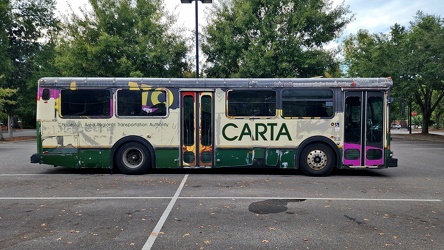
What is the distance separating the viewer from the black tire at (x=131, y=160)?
10.9 m

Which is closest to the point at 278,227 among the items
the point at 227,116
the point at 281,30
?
the point at 227,116

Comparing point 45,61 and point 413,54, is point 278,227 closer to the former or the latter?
point 413,54

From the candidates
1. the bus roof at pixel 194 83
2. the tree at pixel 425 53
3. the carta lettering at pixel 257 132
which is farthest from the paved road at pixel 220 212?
the tree at pixel 425 53

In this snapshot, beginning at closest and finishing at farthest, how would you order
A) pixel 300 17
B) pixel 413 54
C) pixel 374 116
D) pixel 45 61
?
pixel 374 116, pixel 300 17, pixel 413 54, pixel 45 61

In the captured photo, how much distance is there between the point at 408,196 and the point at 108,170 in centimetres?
871

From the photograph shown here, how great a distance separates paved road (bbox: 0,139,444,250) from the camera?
489 cm

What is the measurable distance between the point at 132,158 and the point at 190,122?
6.77 feet

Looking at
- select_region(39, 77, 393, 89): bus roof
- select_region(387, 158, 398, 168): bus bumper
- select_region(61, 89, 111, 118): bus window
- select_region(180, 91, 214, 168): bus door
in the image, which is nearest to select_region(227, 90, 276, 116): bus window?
select_region(39, 77, 393, 89): bus roof

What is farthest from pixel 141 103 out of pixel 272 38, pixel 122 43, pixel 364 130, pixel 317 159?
pixel 272 38

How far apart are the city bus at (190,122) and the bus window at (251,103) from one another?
0.10ft

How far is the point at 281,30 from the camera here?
23.4 meters

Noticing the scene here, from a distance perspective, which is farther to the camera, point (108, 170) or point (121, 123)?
point (108, 170)

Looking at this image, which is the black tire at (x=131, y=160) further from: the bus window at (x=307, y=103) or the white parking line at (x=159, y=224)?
the bus window at (x=307, y=103)

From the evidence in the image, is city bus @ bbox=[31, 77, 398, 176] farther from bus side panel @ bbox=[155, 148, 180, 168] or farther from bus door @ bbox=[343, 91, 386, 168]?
bus door @ bbox=[343, 91, 386, 168]
